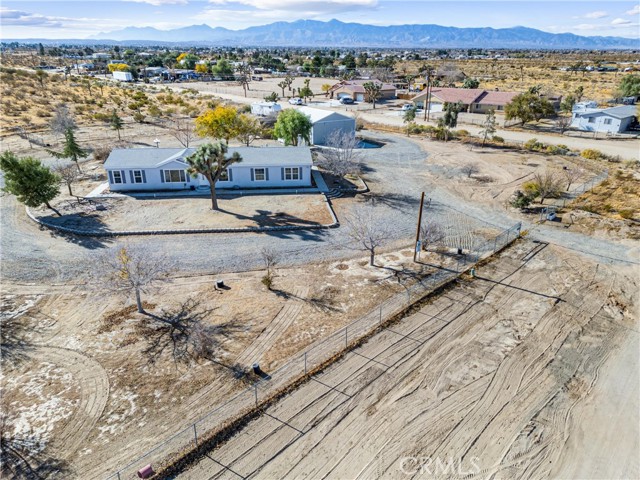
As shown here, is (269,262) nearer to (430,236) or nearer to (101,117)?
(430,236)

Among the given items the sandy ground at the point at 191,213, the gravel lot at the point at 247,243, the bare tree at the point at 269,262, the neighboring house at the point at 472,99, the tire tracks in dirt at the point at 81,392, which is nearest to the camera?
the tire tracks in dirt at the point at 81,392

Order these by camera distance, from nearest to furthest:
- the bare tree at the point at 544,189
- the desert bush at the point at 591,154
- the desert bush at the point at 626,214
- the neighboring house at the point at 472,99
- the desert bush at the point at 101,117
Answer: the desert bush at the point at 626,214, the bare tree at the point at 544,189, the desert bush at the point at 591,154, the desert bush at the point at 101,117, the neighboring house at the point at 472,99

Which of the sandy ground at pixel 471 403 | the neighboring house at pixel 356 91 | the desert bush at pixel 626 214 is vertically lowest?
the sandy ground at pixel 471 403

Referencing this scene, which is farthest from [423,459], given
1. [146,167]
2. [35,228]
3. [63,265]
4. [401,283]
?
[146,167]

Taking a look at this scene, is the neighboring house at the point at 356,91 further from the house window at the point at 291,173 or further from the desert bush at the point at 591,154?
the house window at the point at 291,173

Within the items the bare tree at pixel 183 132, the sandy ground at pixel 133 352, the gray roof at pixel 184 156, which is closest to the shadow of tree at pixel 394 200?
the gray roof at pixel 184 156

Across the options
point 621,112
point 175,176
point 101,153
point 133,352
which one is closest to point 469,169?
point 175,176

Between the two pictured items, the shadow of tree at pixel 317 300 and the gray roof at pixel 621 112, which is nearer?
the shadow of tree at pixel 317 300
